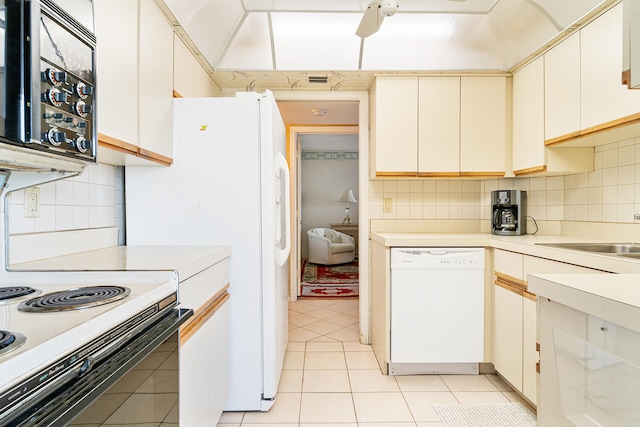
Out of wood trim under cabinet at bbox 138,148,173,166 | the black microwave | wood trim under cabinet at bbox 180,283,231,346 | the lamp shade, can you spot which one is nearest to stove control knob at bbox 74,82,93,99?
the black microwave

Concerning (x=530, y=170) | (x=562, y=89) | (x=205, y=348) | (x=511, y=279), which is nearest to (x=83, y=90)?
(x=205, y=348)

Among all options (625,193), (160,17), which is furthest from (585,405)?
(160,17)

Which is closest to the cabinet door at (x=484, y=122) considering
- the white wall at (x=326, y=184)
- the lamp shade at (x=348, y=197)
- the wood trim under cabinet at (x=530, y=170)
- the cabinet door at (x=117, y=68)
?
the wood trim under cabinet at (x=530, y=170)

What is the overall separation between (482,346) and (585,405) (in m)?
1.52

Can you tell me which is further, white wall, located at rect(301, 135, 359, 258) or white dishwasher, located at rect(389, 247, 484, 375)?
white wall, located at rect(301, 135, 359, 258)

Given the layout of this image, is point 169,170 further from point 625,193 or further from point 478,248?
point 625,193

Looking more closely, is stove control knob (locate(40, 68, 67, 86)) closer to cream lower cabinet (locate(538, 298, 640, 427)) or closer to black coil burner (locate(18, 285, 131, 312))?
black coil burner (locate(18, 285, 131, 312))

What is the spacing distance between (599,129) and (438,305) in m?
1.30

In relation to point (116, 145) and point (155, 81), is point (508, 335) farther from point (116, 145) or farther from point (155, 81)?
point (155, 81)

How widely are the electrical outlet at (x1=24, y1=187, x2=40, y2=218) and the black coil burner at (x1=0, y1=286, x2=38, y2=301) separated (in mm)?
409

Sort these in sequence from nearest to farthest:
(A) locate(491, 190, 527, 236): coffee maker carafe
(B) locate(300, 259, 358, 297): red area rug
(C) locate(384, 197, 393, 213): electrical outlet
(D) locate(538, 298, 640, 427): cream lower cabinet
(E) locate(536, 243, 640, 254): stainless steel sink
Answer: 1. (D) locate(538, 298, 640, 427): cream lower cabinet
2. (E) locate(536, 243, 640, 254): stainless steel sink
3. (A) locate(491, 190, 527, 236): coffee maker carafe
4. (C) locate(384, 197, 393, 213): electrical outlet
5. (B) locate(300, 259, 358, 297): red area rug

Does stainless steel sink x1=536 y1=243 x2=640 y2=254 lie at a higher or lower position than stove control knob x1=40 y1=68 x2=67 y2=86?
lower

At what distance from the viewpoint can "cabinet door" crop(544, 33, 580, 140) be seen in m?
1.89

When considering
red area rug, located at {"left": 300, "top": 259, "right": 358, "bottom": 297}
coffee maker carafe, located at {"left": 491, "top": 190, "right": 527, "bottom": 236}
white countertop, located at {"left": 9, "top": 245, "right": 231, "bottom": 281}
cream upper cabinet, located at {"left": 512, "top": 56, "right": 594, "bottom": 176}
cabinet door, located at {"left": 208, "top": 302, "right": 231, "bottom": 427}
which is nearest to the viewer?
white countertop, located at {"left": 9, "top": 245, "right": 231, "bottom": 281}
